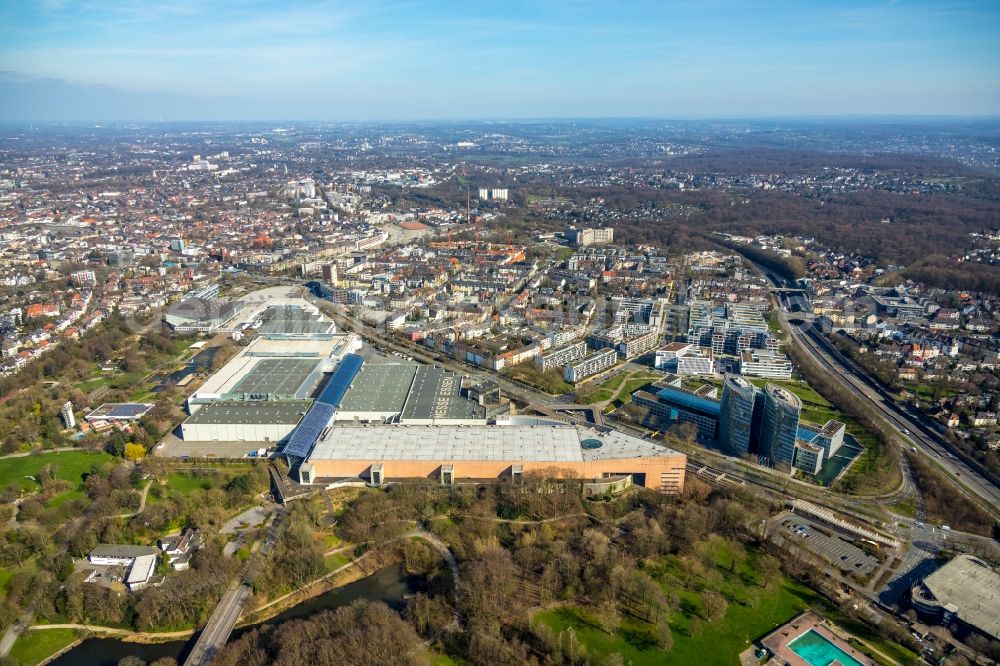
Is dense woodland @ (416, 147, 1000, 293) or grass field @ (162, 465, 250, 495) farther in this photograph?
dense woodland @ (416, 147, 1000, 293)

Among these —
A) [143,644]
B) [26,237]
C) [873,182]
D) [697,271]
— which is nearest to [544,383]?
[143,644]

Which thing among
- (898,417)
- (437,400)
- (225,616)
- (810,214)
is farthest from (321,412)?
(810,214)

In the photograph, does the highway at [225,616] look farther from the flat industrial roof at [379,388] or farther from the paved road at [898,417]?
the paved road at [898,417]

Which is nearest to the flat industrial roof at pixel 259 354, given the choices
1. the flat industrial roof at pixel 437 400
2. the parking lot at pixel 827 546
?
the flat industrial roof at pixel 437 400

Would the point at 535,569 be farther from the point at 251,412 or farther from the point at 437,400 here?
the point at 251,412

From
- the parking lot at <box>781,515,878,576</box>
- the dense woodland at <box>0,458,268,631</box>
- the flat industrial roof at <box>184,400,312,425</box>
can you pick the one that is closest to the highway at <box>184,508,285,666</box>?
the dense woodland at <box>0,458,268,631</box>

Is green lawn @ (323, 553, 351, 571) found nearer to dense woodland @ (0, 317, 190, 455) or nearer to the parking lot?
dense woodland @ (0, 317, 190, 455)
